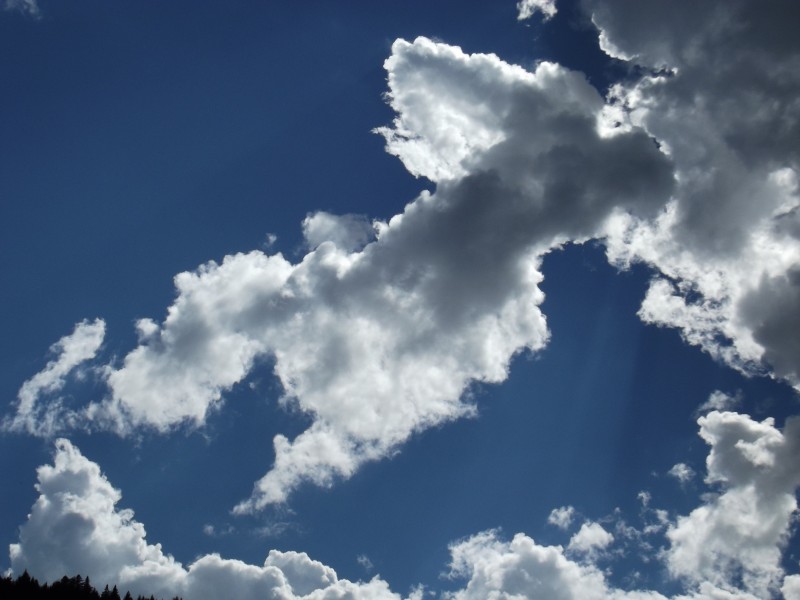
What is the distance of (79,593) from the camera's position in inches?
7835

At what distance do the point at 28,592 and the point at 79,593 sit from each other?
11830 mm

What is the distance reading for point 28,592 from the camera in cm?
19238
